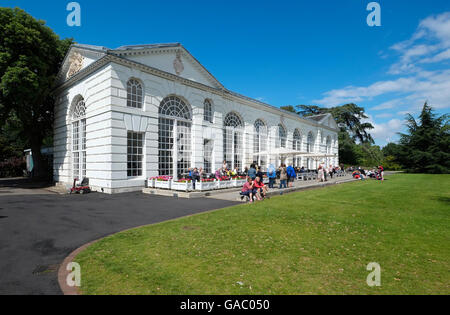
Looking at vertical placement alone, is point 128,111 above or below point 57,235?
above

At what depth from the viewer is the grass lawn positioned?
11.4ft

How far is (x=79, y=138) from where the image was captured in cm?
1739

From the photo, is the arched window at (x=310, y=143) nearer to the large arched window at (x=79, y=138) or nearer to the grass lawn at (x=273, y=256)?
the grass lawn at (x=273, y=256)

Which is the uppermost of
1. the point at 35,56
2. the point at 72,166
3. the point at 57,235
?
the point at 35,56

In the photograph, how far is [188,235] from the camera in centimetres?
589

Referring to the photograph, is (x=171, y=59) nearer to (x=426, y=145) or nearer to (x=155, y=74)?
(x=155, y=74)

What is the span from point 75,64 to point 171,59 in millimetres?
7360

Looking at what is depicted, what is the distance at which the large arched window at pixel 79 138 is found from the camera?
56.0 ft

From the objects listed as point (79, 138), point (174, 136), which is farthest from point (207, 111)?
point (79, 138)

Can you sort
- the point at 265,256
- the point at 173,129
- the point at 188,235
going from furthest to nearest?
the point at 173,129 < the point at 188,235 < the point at 265,256
